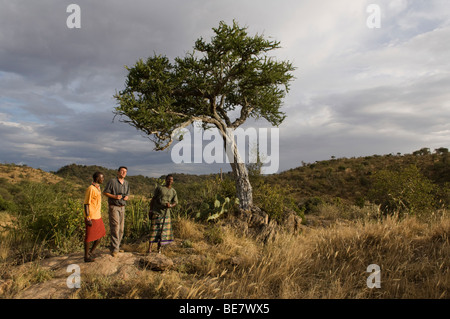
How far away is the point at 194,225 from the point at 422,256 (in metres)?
6.44

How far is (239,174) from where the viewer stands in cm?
1152

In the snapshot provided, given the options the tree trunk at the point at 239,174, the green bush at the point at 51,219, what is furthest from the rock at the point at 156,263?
the tree trunk at the point at 239,174

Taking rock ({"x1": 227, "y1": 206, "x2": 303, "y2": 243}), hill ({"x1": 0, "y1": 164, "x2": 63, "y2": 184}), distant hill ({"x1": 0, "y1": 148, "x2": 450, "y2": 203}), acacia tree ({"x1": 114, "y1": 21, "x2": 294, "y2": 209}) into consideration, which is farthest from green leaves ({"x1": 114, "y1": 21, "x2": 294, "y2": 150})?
hill ({"x1": 0, "y1": 164, "x2": 63, "y2": 184})

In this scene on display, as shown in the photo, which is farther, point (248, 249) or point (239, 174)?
point (239, 174)

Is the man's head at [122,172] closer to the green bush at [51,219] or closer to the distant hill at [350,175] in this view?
the green bush at [51,219]

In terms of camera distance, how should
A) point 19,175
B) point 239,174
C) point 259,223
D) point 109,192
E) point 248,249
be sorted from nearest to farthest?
point 109,192 → point 248,249 → point 259,223 → point 239,174 → point 19,175

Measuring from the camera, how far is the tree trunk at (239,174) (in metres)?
11.3

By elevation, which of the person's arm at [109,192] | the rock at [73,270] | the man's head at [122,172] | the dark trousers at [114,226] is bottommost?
the rock at [73,270]

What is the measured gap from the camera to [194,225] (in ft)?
30.1

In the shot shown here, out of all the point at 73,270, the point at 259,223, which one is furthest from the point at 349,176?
the point at 73,270

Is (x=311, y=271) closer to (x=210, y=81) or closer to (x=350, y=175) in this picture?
(x=210, y=81)

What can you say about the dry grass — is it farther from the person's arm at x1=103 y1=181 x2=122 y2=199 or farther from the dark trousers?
the person's arm at x1=103 y1=181 x2=122 y2=199
